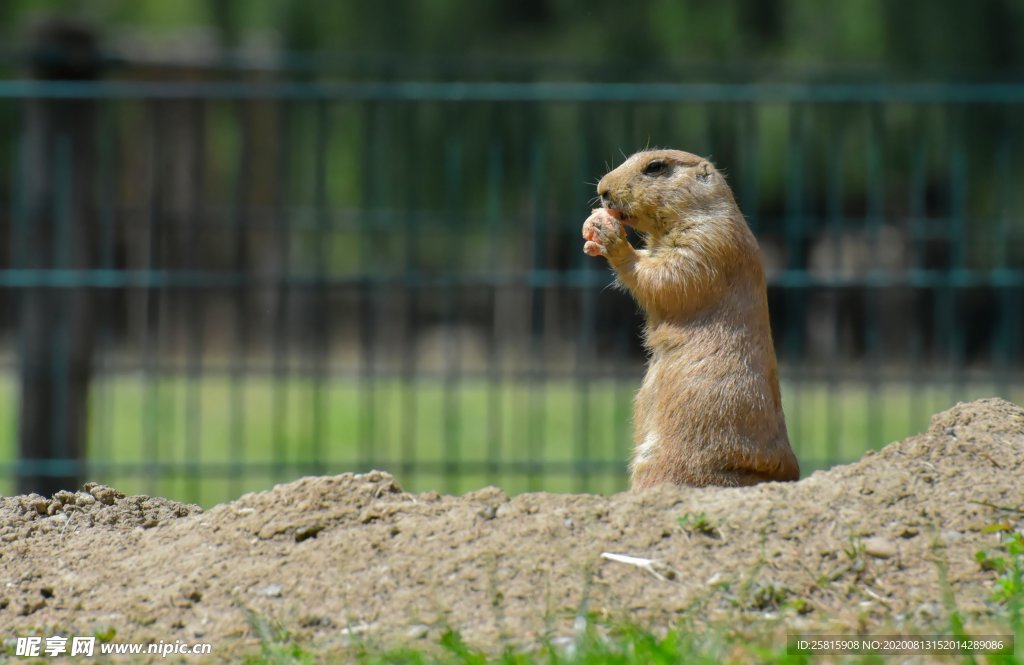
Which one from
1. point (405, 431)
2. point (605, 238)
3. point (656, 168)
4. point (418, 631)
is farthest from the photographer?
point (405, 431)

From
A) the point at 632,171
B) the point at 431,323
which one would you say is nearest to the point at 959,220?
the point at 632,171

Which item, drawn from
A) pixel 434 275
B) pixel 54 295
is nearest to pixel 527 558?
pixel 434 275

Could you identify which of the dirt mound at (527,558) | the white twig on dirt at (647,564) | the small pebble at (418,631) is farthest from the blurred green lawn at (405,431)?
the small pebble at (418,631)

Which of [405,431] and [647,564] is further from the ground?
[647,564]

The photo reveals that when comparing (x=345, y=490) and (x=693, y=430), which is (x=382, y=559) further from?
(x=693, y=430)

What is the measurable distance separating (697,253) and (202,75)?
34.3ft

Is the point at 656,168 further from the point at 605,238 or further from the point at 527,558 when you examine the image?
the point at 527,558

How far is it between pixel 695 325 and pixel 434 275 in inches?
146

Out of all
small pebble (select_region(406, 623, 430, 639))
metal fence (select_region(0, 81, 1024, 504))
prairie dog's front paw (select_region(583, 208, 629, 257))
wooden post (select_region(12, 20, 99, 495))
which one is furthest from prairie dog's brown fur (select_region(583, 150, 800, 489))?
wooden post (select_region(12, 20, 99, 495))

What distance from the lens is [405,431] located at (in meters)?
8.91

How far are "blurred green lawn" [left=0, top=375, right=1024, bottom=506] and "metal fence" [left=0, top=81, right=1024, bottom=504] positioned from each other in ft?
0.20

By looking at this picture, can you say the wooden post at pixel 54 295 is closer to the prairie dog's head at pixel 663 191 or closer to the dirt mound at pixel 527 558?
the dirt mound at pixel 527 558

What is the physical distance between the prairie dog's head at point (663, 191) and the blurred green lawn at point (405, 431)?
10.5 ft

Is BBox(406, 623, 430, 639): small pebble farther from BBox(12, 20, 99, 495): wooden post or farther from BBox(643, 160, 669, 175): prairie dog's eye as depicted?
BBox(12, 20, 99, 495): wooden post
